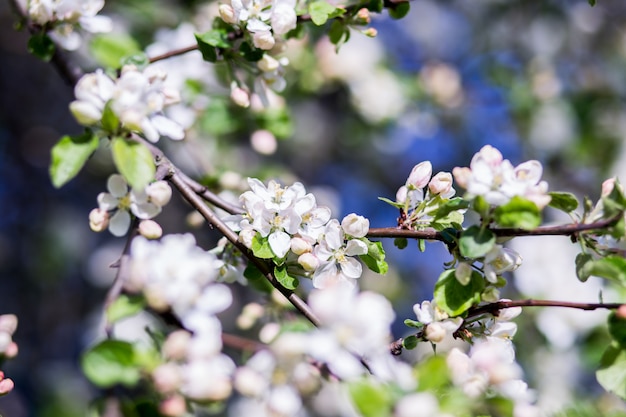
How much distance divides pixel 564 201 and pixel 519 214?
11 centimetres

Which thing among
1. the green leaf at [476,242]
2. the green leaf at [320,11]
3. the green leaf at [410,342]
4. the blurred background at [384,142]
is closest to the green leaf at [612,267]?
the green leaf at [476,242]

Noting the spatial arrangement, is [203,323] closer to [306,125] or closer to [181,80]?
[181,80]

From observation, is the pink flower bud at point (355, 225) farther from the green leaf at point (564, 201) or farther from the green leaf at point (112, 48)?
the green leaf at point (112, 48)

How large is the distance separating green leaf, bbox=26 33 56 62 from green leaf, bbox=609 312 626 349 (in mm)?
870

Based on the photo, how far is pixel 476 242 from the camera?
0.82m

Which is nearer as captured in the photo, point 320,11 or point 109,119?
point 109,119

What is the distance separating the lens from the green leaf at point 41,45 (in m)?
1.10

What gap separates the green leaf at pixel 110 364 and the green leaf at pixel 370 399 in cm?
21

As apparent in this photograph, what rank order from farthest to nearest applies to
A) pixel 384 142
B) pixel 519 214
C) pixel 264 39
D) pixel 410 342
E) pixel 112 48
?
1. pixel 384 142
2. pixel 112 48
3. pixel 264 39
4. pixel 410 342
5. pixel 519 214

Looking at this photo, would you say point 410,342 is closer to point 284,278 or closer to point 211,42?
point 284,278

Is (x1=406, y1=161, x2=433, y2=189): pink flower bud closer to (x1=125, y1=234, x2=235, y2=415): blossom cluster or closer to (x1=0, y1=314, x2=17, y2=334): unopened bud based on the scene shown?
(x1=125, y1=234, x2=235, y2=415): blossom cluster

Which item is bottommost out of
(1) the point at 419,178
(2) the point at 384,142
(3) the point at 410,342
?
(2) the point at 384,142

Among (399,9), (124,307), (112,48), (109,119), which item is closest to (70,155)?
(109,119)

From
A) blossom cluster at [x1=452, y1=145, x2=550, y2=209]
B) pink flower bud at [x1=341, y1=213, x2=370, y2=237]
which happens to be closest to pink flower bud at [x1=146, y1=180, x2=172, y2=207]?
pink flower bud at [x1=341, y1=213, x2=370, y2=237]
